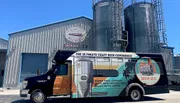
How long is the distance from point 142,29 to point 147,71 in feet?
33.2

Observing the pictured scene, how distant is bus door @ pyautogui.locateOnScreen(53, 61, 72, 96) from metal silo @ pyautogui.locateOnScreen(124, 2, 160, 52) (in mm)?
11936

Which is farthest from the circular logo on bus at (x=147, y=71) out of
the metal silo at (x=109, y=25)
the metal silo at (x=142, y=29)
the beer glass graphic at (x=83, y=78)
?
the metal silo at (x=142, y=29)

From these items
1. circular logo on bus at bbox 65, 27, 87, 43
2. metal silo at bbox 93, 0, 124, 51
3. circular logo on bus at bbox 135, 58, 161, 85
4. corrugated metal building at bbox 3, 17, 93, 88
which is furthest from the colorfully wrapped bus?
circular logo on bus at bbox 65, 27, 87, 43

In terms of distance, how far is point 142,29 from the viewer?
1902 cm

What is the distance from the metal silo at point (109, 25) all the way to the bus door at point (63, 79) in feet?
34.0

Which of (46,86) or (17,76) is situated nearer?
(46,86)

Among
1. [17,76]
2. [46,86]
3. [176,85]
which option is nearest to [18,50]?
[17,76]

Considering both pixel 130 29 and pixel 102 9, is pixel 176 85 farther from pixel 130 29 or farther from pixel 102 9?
pixel 102 9

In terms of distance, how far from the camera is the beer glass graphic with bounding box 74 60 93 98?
881 cm

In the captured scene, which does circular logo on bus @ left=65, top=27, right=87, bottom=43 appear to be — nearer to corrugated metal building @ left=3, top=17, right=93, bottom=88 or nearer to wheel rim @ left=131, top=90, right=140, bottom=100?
corrugated metal building @ left=3, top=17, right=93, bottom=88

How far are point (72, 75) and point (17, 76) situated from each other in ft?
41.7

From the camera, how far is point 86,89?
8.89 meters

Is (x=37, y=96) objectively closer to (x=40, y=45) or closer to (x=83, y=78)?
(x=83, y=78)

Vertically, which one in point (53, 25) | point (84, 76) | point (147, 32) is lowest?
point (84, 76)
